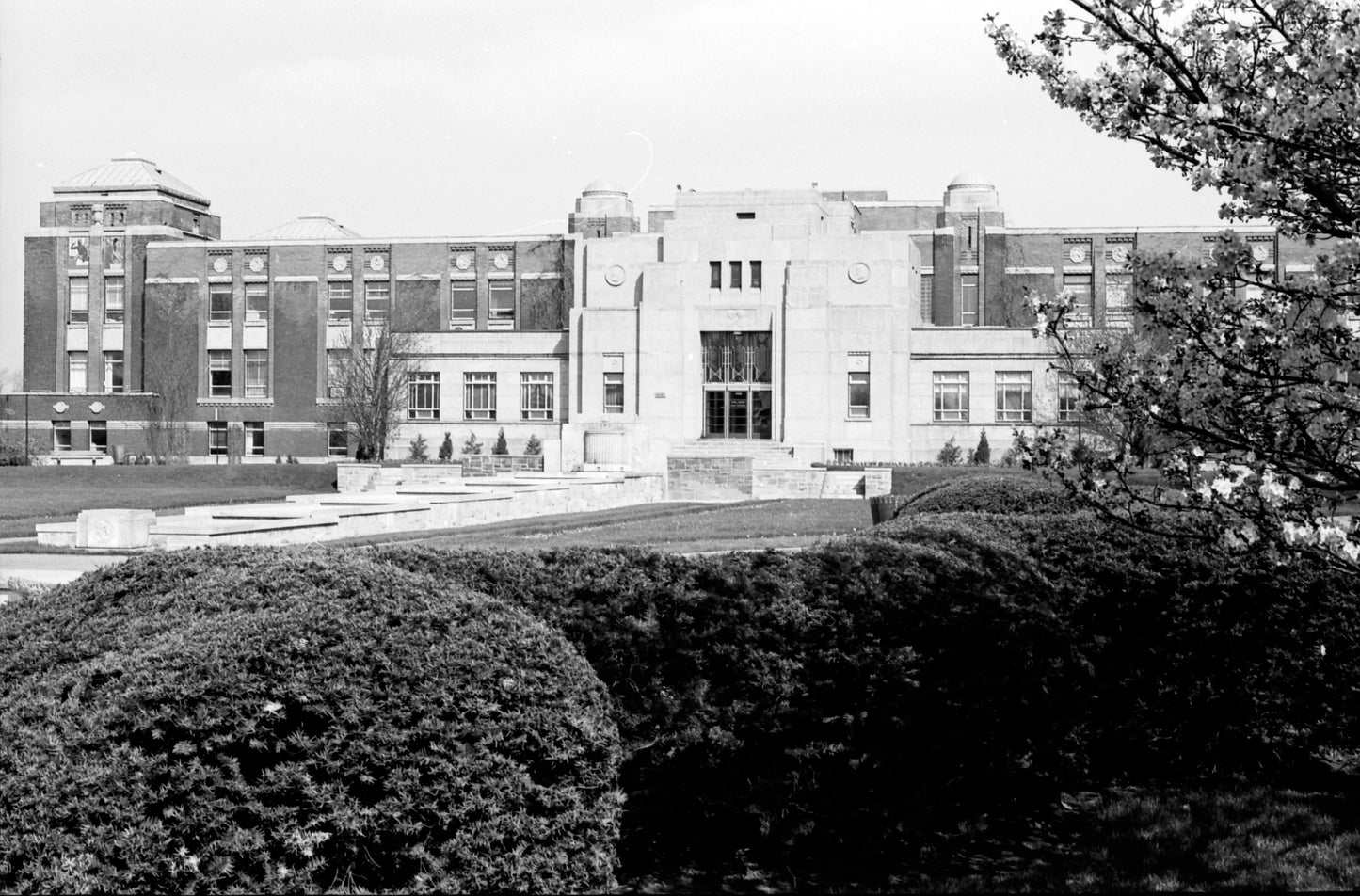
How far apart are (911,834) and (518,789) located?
259 centimetres

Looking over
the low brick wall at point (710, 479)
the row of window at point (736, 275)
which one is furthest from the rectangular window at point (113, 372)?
the low brick wall at point (710, 479)

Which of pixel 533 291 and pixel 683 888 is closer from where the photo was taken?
pixel 683 888

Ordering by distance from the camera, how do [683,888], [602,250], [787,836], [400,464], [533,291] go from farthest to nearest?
[533,291] → [602,250] → [400,464] → [787,836] → [683,888]

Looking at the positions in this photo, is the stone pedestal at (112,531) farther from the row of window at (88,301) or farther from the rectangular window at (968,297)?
the row of window at (88,301)

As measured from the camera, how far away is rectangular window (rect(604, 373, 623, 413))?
5697cm

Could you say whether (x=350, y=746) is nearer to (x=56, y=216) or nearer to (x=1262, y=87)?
(x=1262, y=87)

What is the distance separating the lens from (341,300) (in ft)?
227

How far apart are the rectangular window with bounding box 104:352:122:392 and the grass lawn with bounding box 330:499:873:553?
4601 cm

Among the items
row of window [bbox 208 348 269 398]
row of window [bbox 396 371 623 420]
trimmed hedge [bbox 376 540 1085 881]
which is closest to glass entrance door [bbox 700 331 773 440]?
row of window [bbox 396 371 623 420]

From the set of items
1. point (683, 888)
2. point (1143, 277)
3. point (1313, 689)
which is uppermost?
point (1143, 277)

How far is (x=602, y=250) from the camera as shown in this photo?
5862cm

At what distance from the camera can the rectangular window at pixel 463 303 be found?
69.9 m

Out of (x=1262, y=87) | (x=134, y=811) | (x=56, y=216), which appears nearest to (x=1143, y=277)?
(x=1262, y=87)

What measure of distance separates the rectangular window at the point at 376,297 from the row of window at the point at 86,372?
13518 mm
